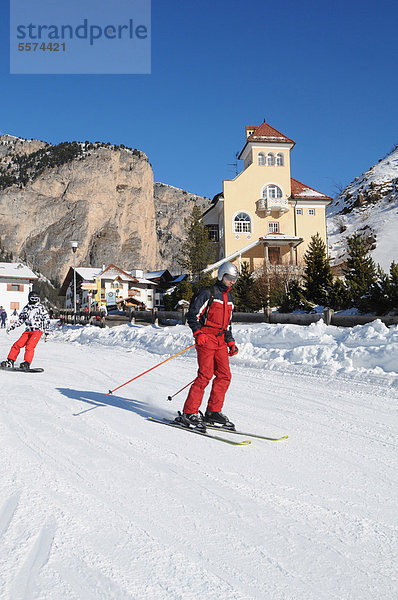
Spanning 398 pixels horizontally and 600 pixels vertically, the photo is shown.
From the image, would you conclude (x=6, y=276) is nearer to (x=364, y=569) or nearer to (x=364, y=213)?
(x=364, y=213)

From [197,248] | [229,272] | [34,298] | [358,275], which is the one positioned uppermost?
[197,248]

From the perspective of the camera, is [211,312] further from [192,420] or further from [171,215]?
[171,215]

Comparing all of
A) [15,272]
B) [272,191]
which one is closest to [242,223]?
[272,191]

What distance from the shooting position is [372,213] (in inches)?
2670

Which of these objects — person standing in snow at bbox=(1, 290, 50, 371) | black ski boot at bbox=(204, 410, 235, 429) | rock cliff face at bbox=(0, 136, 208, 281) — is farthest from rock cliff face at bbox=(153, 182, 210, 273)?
black ski boot at bbox=(204, 410, 235, 429)

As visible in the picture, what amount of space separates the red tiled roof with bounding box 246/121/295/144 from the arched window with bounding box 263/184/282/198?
4436mm

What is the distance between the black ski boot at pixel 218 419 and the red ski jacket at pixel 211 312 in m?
0.89

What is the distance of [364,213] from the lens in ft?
228

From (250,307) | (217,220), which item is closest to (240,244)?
(217,220)

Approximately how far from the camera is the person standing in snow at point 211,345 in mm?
5176

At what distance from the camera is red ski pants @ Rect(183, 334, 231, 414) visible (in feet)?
17.0

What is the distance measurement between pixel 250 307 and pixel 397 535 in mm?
21243

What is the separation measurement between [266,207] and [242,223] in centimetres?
263

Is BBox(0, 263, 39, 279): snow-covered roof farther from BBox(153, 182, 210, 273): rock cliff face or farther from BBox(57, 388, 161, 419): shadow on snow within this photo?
BBox(153, 182, 210, 273): rock cliff face
